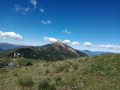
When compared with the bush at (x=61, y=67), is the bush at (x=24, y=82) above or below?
below

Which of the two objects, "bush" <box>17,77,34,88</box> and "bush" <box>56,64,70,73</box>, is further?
"bush" <box>56,64,70,73</box>

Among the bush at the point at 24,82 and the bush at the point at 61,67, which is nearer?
the bush at the point at 24,82

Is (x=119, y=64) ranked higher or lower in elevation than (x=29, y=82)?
higher

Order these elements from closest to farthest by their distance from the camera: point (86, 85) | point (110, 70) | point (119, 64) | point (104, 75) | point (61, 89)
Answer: point (61, 89), point (86, 85), point (104, 75), point (110, 70), point (119, 64)

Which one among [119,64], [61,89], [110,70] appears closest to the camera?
[61,89]

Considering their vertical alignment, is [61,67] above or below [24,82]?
above

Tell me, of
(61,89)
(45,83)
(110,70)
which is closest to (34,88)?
(45,83)

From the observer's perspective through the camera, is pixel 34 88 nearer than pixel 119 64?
Yes

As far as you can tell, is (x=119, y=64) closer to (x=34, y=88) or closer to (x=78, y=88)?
(x=78, y=88)

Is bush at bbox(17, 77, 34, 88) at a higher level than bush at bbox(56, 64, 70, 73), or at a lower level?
lower

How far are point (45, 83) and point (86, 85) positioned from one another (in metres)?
3.50

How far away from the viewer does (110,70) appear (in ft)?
45.4

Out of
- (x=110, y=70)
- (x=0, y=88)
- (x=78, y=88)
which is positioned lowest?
(x=0, y=88)

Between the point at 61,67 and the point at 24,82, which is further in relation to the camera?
the point at 61,67
